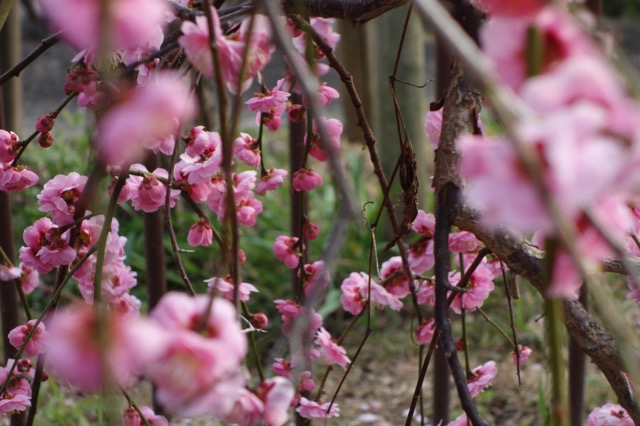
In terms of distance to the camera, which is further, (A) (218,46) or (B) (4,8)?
(B) (4,8)

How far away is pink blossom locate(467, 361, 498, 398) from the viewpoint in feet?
3.89

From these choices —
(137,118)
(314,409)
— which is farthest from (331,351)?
(137,118)

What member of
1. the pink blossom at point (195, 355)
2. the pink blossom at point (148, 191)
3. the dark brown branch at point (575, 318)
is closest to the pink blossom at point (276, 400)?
the pink blossom at point (195, 355)

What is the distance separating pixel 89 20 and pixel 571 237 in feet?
0.77

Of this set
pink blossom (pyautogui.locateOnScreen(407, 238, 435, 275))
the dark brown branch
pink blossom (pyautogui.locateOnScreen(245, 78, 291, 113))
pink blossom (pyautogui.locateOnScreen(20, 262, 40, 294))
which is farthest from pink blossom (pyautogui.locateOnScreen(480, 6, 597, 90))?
pink blossom (pyautogui.locateOnScreen(20, 262, 40, 294))

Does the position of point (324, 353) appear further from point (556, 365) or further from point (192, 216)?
point (192, 216)

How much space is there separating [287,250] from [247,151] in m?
0.16

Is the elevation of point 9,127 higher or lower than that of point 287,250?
higher

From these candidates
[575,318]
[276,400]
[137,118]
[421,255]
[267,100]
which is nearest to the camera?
[137,118]

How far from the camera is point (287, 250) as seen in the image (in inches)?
48.3

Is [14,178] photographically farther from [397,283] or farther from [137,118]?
[137,118]

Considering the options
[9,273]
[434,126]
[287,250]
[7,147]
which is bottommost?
[9,273]

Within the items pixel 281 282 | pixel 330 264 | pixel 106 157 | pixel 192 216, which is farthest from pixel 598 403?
pixel 106 157

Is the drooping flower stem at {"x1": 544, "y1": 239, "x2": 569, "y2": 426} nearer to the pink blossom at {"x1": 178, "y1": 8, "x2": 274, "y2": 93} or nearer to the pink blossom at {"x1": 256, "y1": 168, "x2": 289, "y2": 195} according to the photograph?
the pink blossom at {"x1": 178, "y1": 8, "x2": 274, "y2": 93}
